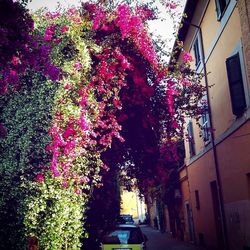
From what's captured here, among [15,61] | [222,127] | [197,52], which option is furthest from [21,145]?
[197,52]

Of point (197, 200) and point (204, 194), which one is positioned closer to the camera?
point (204, 194)

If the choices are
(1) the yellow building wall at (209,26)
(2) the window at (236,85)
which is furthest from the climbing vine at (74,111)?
(1) the yellow building wall at (209,26)

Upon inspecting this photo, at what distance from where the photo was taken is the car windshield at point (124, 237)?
11195mm

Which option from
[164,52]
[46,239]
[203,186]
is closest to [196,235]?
[203,186]

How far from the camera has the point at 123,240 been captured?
1124 centimetres

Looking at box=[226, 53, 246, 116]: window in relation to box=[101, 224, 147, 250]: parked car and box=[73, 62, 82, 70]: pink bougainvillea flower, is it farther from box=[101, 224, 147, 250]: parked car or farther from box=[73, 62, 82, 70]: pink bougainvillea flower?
box=[101, 224, 147, 250]: parked car

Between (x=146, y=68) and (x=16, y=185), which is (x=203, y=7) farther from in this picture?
(x=16, y=185)

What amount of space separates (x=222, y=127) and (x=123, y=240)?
537 cm

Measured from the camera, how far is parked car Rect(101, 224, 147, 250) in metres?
11.1

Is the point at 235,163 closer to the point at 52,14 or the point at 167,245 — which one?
the point at 52,14

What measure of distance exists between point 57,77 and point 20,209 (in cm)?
313

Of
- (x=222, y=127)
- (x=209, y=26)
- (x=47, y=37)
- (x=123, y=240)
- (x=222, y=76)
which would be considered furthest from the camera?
(x=209, y=26)

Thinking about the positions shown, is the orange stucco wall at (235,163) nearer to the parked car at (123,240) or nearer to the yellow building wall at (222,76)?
the yellow building wall at (222,76)

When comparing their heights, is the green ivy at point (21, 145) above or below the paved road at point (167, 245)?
above
